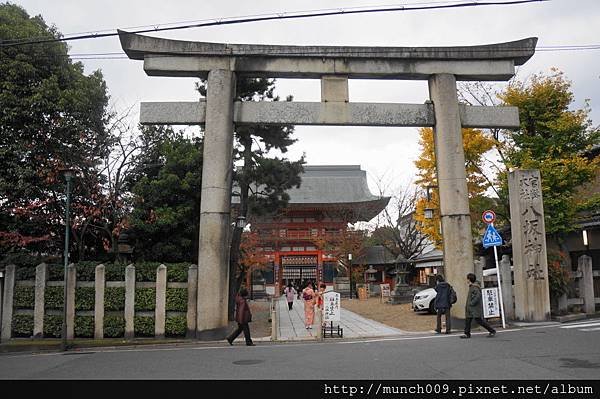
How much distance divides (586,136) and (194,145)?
14933 millimetres

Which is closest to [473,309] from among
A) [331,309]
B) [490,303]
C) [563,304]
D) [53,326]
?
[490,303]

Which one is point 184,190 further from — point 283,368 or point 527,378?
point 527,378

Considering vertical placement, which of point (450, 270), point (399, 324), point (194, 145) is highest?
point (194, 145)

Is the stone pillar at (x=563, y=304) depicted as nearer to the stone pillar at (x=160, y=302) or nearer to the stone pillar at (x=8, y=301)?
the stone pillar at (x=160, y=302)

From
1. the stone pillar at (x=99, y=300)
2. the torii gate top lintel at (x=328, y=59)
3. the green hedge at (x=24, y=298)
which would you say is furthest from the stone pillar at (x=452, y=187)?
the green hedge at (x=24, y=298)

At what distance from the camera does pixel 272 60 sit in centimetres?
1358

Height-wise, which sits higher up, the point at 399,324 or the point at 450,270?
the point at 450,270

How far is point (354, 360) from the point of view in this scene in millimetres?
8578

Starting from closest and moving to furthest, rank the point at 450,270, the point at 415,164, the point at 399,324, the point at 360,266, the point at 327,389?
the point at 327,389
the point at 450,270
the point at 399,324
the point at 415,164
the point at 360,266

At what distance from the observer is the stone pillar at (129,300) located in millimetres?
12727

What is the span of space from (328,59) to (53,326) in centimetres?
1094

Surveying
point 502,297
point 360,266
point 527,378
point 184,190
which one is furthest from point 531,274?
point 360,266

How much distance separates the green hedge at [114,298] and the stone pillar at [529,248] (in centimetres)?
1158

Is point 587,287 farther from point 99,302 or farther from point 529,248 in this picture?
point 99,302
